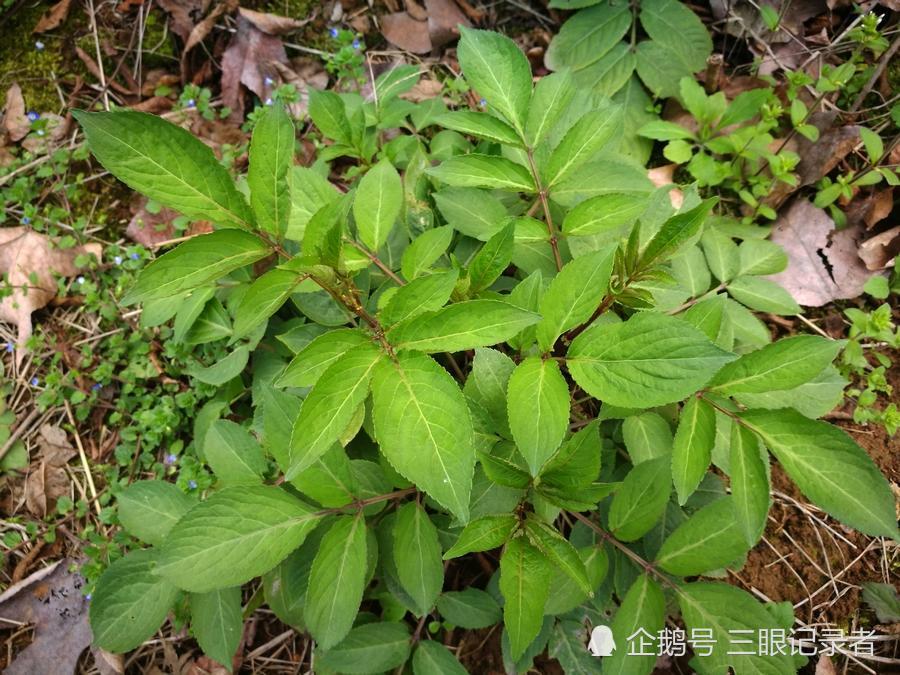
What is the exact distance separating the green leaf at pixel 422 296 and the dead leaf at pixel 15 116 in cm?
289

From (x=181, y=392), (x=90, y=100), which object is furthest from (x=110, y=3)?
(x=181, y=392)

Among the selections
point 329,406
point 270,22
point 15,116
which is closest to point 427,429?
point 329,406

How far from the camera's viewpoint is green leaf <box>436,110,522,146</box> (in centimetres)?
168

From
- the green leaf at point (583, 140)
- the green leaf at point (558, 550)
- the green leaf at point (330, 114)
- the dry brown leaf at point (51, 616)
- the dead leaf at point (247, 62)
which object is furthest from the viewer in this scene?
the dead leaf at point (247, 62)

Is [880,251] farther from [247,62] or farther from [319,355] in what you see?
[247,62]

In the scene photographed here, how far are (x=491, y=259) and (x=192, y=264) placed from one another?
656mm

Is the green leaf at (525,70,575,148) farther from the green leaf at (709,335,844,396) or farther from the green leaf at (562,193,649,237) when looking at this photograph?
the green leaf at (709,335,844,396)

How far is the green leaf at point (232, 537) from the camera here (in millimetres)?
1372

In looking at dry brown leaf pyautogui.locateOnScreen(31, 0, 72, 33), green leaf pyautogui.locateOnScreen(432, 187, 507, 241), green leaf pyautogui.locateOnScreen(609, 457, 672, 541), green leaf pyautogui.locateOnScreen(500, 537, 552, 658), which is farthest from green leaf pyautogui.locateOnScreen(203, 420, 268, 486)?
dry brown leaf pyautogui.locateOnScreen(31, 0, 72, 33)

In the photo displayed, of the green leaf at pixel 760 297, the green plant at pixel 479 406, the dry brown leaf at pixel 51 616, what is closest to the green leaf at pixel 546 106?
the green plant at pixel 479 406

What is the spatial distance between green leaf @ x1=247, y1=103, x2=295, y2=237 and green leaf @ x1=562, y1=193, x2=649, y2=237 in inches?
32.1

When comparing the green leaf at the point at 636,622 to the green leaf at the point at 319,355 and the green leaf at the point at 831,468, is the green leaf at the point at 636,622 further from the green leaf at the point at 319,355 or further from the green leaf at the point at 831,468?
the green leaf at the point at 319,355

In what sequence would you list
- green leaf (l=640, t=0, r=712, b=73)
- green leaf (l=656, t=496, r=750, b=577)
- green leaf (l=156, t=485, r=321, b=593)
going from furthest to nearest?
green leaf (l=640, t=0, r=712, b=73)
green leaf (l=656, t=496, r=750, b=577)
green leaf (l=156, t=485, r=321, b=593)

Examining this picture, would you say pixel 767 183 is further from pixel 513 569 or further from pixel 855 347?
pixel 513 569
